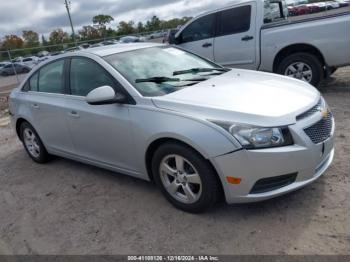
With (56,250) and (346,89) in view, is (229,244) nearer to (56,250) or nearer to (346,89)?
(56,250)

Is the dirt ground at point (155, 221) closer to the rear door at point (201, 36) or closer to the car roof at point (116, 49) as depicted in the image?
the car roof at point (116, 49)

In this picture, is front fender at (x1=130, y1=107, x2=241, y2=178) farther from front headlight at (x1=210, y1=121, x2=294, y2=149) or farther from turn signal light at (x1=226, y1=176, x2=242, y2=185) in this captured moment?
turn signal light at (x1=226, y1=176, x2=242, y2=185)

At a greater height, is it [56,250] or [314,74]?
[314,74]

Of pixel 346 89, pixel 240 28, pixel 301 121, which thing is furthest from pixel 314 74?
pixel 301 121

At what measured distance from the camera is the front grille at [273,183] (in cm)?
321

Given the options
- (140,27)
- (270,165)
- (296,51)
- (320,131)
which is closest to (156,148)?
(270,165)

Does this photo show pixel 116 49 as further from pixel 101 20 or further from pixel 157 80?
pixel 101 20

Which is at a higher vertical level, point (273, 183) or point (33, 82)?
point (33, 82)

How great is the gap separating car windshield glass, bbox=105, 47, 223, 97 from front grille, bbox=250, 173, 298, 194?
1.30 m

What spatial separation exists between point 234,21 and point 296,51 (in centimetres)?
148

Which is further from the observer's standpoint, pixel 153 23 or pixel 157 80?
pixel 153 23

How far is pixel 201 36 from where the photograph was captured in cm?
844

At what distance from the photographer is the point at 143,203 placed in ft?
13.1

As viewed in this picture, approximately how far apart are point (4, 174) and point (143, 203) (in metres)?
2.68
